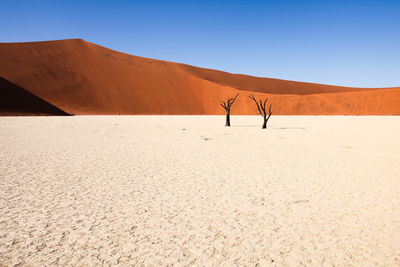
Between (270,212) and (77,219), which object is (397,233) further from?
(77,219)

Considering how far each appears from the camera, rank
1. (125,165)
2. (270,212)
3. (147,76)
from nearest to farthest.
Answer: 1. (270,212)
2. (125,165)
3. (147,76)

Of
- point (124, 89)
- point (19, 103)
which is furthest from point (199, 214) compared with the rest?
point (124, 89)

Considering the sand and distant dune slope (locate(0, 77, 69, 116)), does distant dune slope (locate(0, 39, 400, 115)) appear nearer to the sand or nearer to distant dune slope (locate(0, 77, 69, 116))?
distant dune slope (locate(0, 77, 69, 116))

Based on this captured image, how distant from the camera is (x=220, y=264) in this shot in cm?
288

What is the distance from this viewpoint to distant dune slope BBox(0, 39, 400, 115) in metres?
65.0

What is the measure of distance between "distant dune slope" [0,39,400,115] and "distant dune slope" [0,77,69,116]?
45.0 feet

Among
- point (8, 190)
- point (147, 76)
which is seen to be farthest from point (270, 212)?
point (147, 76)

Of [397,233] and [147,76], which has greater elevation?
[147,76]

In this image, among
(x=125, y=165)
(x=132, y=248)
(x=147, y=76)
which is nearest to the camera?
(x=132, y=248)

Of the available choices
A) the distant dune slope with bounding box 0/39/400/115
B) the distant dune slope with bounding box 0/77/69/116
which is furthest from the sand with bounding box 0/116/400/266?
the distant dune slope with bounding box 0/39/400/115

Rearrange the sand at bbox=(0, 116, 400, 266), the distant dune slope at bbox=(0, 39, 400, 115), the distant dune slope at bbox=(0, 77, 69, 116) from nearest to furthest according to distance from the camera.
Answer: the sand at bbox=(0, 116, 400, 266)
the distant dune slope at bbox=(0, 77, 69, 116)
the distant dune slope at bbox=(0, 39, 400, 115)

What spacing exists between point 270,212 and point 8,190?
4.54 meters

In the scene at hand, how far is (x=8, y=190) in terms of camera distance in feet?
17.4

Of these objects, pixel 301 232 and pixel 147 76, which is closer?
pixel 301 232
